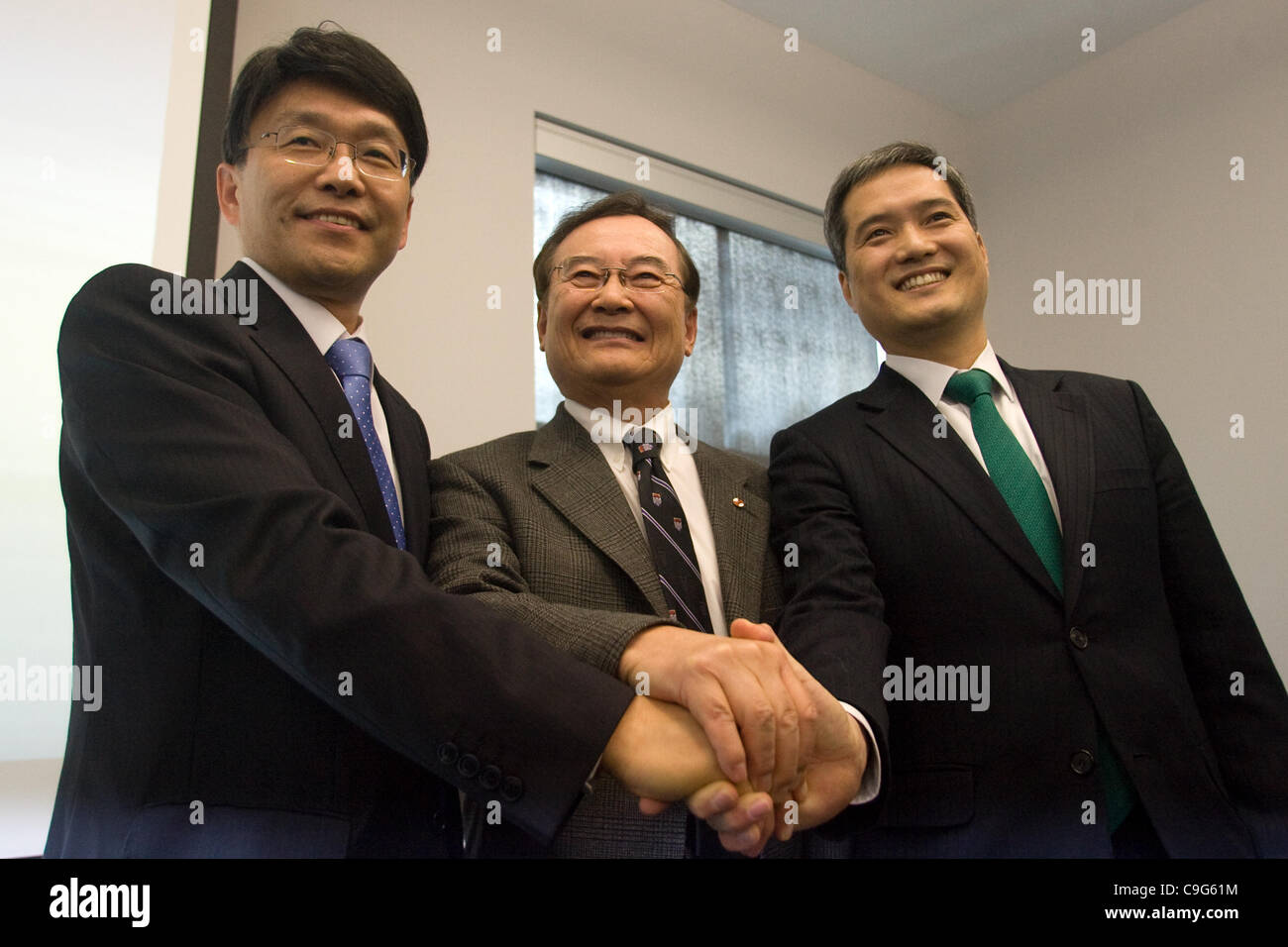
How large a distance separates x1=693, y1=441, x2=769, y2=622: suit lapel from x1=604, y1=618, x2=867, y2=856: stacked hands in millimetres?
256

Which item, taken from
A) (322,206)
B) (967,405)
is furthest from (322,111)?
(967,405)

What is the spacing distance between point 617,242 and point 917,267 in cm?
42

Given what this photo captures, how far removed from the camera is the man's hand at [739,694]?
2.25 ft

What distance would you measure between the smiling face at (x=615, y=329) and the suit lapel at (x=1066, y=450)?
1.57ft

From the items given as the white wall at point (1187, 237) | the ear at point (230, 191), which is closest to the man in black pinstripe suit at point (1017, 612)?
the ear at point (230, 191)

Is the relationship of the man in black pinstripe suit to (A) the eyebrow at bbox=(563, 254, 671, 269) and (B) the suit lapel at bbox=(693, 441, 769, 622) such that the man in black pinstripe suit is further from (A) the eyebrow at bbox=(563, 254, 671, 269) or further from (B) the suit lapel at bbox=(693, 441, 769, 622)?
(A) the eyebrow at bbox=(563, 254, 671, 269)

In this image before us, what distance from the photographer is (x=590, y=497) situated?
104 cm

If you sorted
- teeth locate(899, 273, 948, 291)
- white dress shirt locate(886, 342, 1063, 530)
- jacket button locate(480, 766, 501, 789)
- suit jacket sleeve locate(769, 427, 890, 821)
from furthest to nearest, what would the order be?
teeth locate(899, 273, 948, 291) < white dress shirt locate(886, 342, 1063, 530) < suit jacket sleeve locate(769, 427, 890, 821) < jacket button locate(480, 766, 501, 789)

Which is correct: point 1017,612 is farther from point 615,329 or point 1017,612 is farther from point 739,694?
point 615,329

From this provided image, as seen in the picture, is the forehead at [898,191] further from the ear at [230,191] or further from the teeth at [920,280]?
the ear at [230,191]

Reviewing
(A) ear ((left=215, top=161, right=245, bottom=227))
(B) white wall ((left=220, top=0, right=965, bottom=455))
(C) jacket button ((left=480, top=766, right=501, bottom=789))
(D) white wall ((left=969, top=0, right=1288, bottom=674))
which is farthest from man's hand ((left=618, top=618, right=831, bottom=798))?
(D) white wall ((left=969, top=0, right=1288, bottom=674))

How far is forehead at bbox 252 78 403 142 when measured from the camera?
39.4 inches

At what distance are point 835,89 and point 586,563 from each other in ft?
7.52
